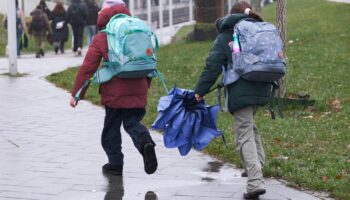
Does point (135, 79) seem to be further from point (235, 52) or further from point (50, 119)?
point (50, 119)

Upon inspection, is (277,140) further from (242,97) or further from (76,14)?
(76,14)

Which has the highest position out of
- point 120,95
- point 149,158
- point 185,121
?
point 120,95

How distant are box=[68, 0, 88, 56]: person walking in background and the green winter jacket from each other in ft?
52.0

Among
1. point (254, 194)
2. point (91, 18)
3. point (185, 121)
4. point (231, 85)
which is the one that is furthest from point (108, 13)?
point (91, 18)

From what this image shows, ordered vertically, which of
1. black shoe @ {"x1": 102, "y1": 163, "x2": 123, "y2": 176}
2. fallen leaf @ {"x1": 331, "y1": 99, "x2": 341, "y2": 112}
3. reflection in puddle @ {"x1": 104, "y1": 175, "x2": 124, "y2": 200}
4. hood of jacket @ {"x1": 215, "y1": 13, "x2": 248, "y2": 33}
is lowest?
reflection in puddle @ {"x1": 104, "y1": 175, "x2": 124, "y2": 200}

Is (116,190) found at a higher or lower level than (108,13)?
lower

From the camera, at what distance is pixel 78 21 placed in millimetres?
23203

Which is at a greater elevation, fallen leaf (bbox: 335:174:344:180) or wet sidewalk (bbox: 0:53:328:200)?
fallen leaf (bbox: 335:174:344:180)

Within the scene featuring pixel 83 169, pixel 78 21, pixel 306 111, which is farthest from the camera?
pixel 78 21

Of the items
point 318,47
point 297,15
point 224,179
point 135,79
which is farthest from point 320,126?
point 297,15

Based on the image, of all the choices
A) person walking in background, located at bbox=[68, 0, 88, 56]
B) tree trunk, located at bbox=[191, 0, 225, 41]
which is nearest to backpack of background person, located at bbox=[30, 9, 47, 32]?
person walking in background, located at bbox=[68, 0, 88, 56]

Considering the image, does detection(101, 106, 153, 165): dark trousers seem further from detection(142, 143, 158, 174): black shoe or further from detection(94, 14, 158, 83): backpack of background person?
detection(94, 14, 158, 83): backpack of background person

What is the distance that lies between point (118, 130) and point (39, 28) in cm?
1595

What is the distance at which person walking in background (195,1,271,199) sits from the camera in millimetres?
6828
